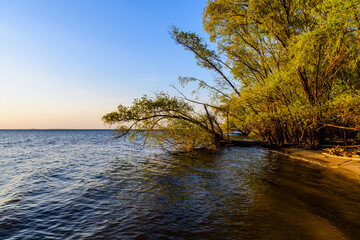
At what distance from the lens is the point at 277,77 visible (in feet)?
50.1

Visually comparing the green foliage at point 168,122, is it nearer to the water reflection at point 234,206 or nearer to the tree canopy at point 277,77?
the tree canopy at point 277,77

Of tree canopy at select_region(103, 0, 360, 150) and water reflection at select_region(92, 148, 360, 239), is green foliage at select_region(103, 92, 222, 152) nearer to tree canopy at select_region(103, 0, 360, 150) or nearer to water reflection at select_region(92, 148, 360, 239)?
tree canopy at select_region(103, 0, 360, 150)

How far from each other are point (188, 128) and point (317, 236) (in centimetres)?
1527

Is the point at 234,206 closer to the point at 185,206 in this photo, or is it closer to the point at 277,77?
the point at 185,206

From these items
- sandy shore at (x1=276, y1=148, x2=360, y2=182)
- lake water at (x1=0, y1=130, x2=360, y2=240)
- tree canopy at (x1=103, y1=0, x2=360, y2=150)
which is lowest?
lake water at (x1=0, y1=130, x2=360, y2=240)

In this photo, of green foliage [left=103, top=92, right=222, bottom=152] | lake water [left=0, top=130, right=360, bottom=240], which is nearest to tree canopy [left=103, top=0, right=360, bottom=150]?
green foliage [left=103, top=92, right=222, bottom=152]

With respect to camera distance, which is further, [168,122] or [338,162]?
[168,122]

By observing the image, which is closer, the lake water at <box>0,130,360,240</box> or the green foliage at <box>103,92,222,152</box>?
the lake water at <box>0,130,360,240</box>

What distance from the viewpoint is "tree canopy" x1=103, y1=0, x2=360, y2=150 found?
13352 mm

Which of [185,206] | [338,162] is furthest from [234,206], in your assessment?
[338,162]

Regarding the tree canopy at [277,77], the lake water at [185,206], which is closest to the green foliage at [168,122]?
the tree canopy at [277,77]

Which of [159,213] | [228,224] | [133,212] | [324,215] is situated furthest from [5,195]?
[324,215]

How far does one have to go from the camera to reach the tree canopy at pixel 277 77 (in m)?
13.4

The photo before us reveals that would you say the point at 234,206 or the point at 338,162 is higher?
the point at 338,162
